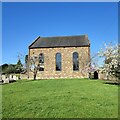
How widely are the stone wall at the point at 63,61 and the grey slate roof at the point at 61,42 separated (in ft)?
2.72

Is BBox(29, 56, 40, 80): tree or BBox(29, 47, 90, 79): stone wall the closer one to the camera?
BBox(29, 56, 40, 80): tree

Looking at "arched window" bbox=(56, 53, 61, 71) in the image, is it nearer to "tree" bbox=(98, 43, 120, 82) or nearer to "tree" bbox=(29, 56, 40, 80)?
"tree" bbox=(29, 56, 40, 80)

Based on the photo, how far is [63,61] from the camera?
4731 centimetres

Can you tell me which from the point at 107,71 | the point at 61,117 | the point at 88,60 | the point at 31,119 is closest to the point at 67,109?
the point at 61,117

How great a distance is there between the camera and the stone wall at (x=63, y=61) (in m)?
46.5

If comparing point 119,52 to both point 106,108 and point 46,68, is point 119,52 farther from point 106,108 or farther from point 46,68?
point 46,68

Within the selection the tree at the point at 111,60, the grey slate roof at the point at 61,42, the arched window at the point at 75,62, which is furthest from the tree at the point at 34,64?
the tree at the point at 111,60

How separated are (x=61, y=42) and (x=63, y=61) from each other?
4276 millimetres

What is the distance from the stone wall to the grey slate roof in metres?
0.83

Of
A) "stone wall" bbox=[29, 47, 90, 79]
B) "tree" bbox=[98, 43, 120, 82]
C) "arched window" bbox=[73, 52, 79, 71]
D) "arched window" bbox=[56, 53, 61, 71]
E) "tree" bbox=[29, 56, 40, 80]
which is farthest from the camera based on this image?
"arched window" bbox=[56, 53, 61, 71]

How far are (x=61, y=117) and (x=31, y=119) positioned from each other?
1090mm

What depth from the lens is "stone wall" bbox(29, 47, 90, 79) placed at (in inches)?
1832

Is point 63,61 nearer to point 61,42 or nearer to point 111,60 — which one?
point 61,42

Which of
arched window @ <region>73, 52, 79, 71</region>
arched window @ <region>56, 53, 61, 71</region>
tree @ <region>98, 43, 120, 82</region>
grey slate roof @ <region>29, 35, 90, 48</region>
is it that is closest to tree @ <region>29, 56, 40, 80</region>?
grey slate roof @ <region>29, 35, 90, 48</region>
